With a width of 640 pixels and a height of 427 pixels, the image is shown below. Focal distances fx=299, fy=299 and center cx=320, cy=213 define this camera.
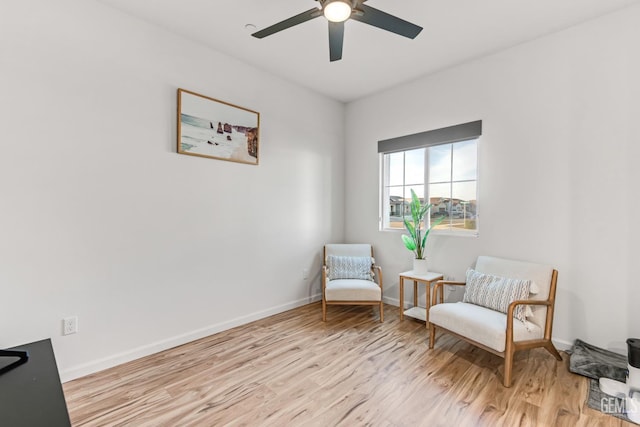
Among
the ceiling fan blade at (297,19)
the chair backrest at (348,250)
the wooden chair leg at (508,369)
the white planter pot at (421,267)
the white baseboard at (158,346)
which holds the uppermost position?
the ceiling fan blade at (297,19)

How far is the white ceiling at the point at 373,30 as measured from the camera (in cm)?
230

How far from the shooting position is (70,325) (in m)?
2.18

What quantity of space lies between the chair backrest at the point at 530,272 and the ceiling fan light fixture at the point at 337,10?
2447 millimetres

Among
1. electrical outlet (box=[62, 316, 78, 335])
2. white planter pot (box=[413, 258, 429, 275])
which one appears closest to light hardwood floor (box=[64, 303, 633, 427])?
electrical outlet (box=[62, 316, 78, 335])

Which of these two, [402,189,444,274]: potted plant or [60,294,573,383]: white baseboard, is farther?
[402,189,444,274]: potted plant

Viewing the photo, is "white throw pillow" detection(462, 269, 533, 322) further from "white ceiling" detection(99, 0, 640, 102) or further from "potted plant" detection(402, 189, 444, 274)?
"white ceiling" detection(99, 0, 640, 102)

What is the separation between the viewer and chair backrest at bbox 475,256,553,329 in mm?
2402

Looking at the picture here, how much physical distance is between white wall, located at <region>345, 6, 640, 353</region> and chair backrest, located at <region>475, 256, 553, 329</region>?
0.75 feet

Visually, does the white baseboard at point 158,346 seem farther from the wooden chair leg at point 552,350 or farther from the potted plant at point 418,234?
the wooden chair leg at point 552,350

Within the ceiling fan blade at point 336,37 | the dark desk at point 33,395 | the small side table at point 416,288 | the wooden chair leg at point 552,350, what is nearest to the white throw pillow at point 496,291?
the wooden chair leg at point 552,350

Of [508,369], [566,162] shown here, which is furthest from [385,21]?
[508,369]

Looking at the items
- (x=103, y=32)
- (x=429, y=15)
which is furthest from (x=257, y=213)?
(x=429, y=15)

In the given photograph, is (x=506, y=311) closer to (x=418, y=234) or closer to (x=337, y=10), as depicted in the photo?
(x=418, y=234)

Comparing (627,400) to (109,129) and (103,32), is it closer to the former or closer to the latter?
(109,129)
